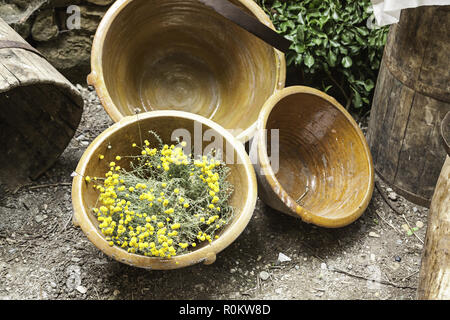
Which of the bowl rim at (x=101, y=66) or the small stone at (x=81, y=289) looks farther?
the bowl rim at (x=101, y=66)

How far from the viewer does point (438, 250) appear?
1.86 m

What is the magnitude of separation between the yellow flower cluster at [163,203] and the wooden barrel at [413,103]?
3.14 ft

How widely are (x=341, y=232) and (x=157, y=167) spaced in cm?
104

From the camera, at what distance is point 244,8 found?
106 inches

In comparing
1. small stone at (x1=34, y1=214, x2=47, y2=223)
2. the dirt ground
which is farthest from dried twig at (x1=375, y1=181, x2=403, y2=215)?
small stone at (x1=34, y1=214, x2=47, y2=223)

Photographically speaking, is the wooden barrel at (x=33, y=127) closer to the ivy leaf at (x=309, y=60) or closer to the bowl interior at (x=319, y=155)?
the bowl interior at (x=319, y=155)

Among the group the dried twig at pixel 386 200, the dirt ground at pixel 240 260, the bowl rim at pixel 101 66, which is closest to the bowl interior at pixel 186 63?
the bowl rim at pixel 101 66

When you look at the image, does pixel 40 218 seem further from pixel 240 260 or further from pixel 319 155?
pixel 319 155

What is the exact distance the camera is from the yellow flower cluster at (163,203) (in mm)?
1989

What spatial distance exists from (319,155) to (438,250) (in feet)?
3.33

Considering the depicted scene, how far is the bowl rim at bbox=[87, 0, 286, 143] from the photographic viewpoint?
7.86 ft

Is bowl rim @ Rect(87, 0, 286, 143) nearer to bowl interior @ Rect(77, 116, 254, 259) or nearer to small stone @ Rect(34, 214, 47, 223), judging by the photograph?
bowl interior @ Rect(77, 116, 254, 259)

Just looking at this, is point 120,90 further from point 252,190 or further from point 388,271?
point 388,271

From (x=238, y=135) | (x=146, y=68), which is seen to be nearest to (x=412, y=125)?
(x=238, y=135)
